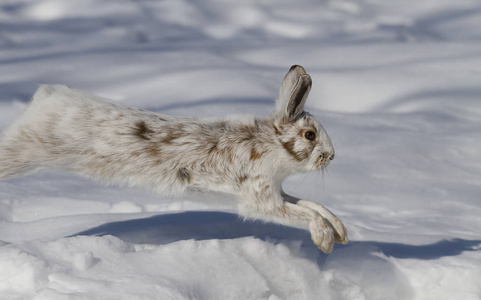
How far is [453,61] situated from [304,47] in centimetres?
161

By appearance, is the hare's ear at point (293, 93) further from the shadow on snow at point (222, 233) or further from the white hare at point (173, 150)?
the shadow on snow at point (222, 233)

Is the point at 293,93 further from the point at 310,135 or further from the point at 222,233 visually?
the point at 222,233

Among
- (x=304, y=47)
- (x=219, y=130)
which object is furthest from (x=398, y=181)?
(x=304, y=47)

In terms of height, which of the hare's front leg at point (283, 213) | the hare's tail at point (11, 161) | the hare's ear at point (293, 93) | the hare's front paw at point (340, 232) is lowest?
the hare's front paw at point (340, 232)

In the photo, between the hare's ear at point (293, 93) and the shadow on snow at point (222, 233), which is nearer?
the hare's ear at point (293, 93)

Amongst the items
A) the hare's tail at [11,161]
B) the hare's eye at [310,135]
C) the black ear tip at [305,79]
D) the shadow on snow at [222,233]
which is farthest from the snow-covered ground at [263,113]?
the black ear tip at [305,79]

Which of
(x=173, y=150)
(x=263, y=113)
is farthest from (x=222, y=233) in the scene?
(x=263, y=113)

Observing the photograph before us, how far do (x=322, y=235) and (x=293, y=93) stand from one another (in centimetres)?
60

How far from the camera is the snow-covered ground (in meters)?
2.54

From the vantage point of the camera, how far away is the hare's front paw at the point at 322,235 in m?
2.67

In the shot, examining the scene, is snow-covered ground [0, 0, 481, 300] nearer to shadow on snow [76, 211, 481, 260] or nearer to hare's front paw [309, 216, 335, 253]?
shadow on snow [76, 211, 481, 260]

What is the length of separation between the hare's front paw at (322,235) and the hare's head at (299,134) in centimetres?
28

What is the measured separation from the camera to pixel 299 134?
287 cm

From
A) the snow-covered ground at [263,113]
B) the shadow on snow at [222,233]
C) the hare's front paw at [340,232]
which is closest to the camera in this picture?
the snow-covered ground at [263,113]
